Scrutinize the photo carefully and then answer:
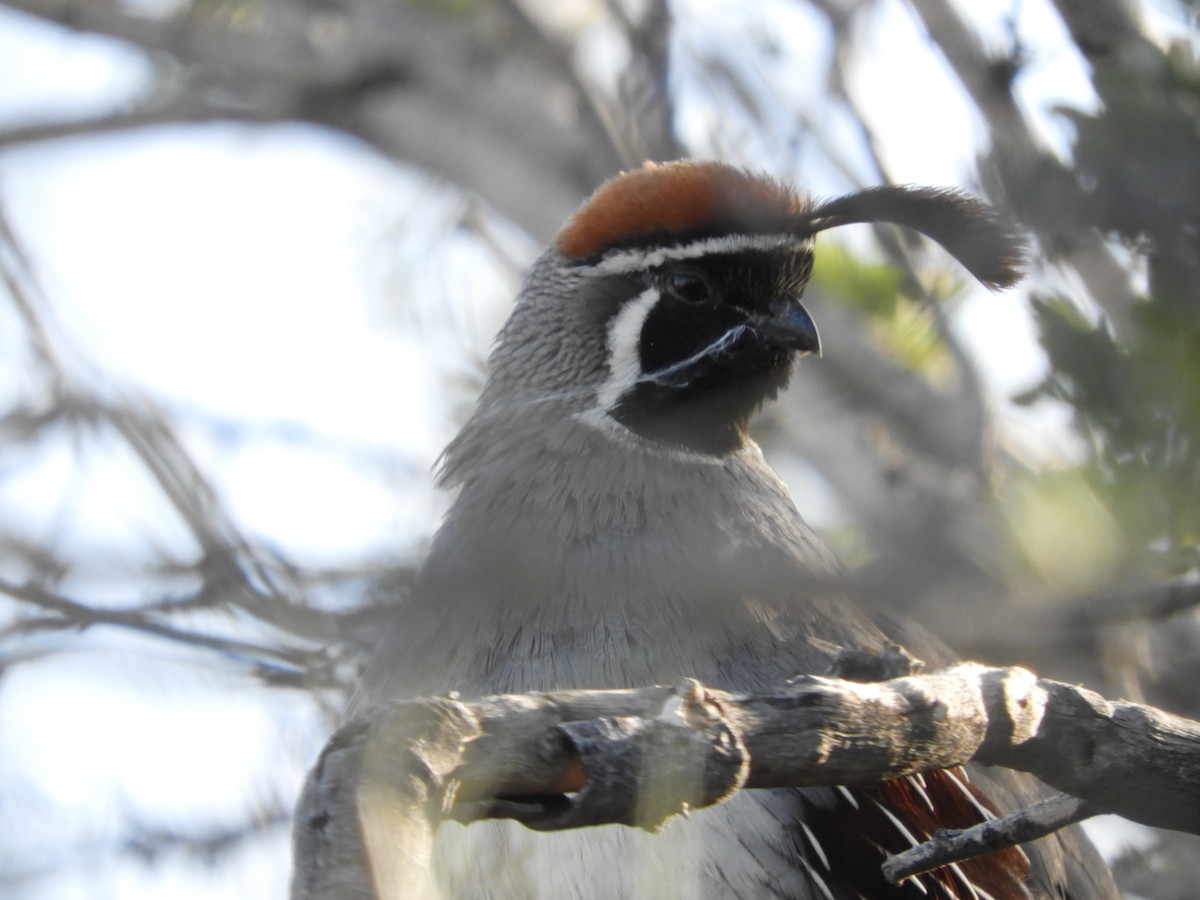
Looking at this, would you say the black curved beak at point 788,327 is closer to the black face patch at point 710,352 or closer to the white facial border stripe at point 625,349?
the black face patch at point 710,352

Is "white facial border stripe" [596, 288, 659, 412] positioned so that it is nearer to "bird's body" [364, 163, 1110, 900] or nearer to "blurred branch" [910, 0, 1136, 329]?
"bird's body" [364, 163, 1110, 900]

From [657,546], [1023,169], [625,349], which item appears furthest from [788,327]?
[1023,169]

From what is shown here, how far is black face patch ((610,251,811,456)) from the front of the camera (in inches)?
167

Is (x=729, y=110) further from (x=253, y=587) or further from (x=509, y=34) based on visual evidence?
(x=253, y=587)

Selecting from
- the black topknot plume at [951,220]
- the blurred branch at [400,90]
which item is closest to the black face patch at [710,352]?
the black topknot plume at [951,220]

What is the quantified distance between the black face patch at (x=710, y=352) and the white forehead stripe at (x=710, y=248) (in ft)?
0.07

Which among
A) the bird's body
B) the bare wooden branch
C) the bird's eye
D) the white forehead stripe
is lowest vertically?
the bare wooden branch

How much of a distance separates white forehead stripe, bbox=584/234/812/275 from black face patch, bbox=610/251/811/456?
21 mm

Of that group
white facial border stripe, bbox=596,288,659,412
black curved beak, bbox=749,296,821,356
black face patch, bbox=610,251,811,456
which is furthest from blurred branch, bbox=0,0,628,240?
black curved beak, bbox=749,296,821,356

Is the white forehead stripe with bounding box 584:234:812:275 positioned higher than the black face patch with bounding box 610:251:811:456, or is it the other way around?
the white forehead stripe with bounding box 584:234:812:275

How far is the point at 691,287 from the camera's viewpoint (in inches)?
169

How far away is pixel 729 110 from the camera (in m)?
5.48

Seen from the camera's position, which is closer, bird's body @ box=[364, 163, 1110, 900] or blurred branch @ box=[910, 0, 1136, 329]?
blurred branch @ box=[910, 0, 1136, 329]

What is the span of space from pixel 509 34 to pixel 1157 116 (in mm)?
5286
